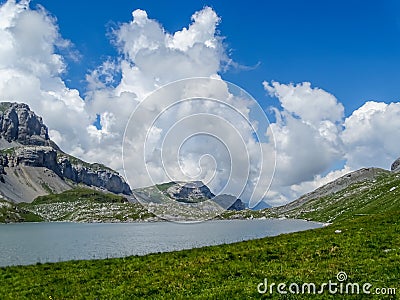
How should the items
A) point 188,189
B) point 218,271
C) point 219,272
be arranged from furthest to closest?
point 188,189 → point 218,271 → point 219,272

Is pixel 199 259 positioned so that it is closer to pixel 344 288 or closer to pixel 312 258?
pixel 312 258

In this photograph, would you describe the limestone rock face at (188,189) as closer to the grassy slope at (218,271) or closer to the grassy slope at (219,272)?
the grassy slope at (219,272)

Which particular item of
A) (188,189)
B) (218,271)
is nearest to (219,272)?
(218,271)

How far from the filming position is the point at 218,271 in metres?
26.8

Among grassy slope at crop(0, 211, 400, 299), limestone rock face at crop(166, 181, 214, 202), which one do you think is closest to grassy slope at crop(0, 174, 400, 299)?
grassy slope at crop(0, 211, 400, 299)

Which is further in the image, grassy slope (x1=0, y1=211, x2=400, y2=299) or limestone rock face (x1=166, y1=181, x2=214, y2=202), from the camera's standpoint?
limestone rock face (x1=166, y1=181, x2=214, y2=202)

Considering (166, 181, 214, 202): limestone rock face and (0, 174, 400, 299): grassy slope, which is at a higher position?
(166, 181, 214, 202): limestone rock face

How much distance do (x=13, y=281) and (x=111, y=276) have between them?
7891 millimetres

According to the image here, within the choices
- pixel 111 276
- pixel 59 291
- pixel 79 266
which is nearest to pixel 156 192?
pixel 79 266

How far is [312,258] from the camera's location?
94.8 feet

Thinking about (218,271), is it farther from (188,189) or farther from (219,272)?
(188,189)

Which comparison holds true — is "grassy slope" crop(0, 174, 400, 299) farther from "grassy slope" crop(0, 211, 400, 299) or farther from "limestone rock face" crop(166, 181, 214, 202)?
"limestone rock face" crop(166, 181, 214, 202)

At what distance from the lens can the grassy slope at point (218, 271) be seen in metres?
22.6

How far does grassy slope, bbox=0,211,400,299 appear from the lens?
22625 millimetres
